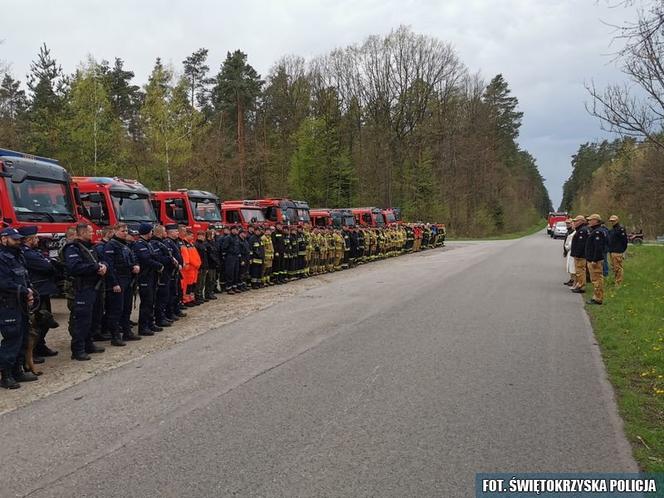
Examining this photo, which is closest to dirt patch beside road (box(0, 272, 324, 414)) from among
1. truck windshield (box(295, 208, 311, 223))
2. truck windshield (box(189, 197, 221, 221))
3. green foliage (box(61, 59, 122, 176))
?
truck windshield (box(189, 197, 221, 221))

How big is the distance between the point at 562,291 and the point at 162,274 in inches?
391

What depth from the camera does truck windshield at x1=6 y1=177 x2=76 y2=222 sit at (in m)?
10.1

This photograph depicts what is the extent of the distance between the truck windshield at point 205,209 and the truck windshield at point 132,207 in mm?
2095

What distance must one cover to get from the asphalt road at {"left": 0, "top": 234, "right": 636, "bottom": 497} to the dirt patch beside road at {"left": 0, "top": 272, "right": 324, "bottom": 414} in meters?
0.33

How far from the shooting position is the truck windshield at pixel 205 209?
53.8 feet

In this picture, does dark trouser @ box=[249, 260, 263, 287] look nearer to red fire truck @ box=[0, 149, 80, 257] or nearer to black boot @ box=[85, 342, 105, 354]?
red fire truck @ box=[0, 149, 80, 257]

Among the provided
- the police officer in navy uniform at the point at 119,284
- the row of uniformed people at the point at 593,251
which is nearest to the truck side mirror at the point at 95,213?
the police officer in navy uniform at the point at 119,284

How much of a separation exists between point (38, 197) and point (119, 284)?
3.92m

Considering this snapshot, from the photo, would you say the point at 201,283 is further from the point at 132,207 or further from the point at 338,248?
the point at 338,248

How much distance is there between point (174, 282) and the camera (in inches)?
388

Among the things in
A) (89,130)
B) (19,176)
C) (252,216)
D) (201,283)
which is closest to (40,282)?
(19,176)

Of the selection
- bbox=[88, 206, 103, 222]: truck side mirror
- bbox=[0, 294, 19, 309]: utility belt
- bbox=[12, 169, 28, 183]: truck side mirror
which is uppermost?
bbox=[12, 169, 28, 183]: truck side mirror

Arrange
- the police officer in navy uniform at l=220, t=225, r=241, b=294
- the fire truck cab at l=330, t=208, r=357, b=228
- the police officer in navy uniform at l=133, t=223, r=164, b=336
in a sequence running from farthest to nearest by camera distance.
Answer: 1. the fire truck cab at l=330, t=208, r=357, b=228
2. the police officer in navy uniform at l=220, t=225, r=241, b=294
3. the police officer in navy uniform at l=133, t=223, r=164, b=336

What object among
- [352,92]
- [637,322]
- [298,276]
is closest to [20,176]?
[298,276]
